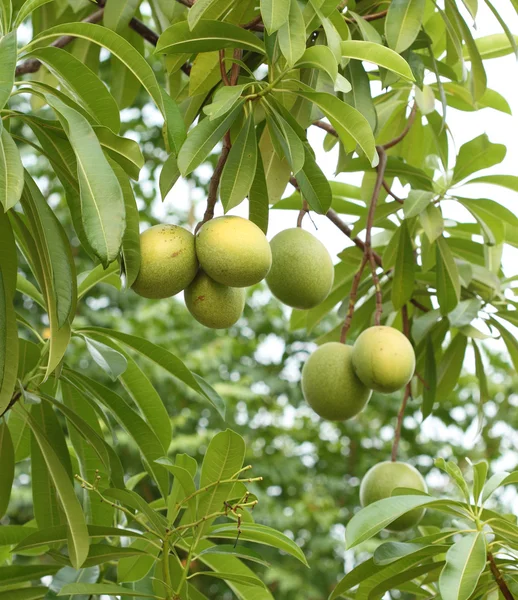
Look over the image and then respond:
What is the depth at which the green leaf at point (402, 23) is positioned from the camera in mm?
1230

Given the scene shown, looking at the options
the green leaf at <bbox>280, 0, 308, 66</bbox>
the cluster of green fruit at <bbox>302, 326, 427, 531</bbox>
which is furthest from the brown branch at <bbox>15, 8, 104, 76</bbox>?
the cluster of green fruit at <bbox>302, 326, 427, 531</bbox>

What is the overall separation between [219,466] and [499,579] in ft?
1.38

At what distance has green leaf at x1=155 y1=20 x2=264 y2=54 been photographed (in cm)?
108

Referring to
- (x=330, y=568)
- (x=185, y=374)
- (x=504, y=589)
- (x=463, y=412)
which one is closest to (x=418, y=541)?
(x=504, y=589)

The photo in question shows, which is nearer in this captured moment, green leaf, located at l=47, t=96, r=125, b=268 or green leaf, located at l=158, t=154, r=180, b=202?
green leaf, located at l=47, t=96, r=125, b=268

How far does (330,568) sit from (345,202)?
12.3 ft

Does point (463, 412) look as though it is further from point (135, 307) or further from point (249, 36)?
point (249, 36)

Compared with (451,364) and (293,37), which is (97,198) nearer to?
(293,37)

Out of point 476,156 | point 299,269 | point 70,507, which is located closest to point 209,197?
point 299,269

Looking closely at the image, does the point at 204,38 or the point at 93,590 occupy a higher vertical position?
the point at 204,38

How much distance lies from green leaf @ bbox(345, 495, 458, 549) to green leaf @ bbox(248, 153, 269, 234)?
1.41ft

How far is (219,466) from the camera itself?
1.09 meters

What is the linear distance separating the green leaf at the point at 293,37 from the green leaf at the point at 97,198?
0.92 feet

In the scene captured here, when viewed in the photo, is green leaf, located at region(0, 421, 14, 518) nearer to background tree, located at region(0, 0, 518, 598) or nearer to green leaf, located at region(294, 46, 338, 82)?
background tree, located at region(0, 0, 518, 598)
